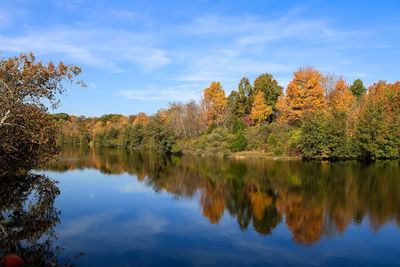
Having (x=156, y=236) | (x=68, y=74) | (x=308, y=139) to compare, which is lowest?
(x=156, y=236)

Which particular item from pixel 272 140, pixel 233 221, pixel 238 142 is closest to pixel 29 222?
pixel 233 221

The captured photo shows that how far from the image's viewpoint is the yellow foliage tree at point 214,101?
47.6 metres

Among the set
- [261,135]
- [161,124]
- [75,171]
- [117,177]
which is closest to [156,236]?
[117,177]

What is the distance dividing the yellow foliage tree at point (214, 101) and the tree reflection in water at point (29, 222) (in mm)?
33933

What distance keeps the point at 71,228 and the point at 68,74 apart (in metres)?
6.42

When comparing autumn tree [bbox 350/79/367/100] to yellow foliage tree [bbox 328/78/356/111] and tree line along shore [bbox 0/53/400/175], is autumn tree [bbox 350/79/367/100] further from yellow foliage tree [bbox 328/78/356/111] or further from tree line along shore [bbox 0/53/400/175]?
yellow foliage tree [bbox 328/78/356/111]

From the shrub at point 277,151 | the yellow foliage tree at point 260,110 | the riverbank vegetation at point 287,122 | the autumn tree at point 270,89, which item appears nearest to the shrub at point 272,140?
the riverbank vegetation at point 287,122

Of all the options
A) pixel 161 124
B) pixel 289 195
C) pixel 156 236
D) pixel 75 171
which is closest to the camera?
pixel 156 236

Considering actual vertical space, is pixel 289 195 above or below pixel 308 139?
below

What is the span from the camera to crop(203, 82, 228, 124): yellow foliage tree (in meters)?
47.6

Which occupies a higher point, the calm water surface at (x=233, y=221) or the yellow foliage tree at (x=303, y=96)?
the yellow foliage tree at (x=303, y=96)

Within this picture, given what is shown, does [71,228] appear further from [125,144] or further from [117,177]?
[125,144]

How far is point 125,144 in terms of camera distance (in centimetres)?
6069

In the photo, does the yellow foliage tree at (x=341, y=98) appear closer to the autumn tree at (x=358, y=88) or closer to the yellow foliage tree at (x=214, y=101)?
the autumn tree at (x=358, y=88)
